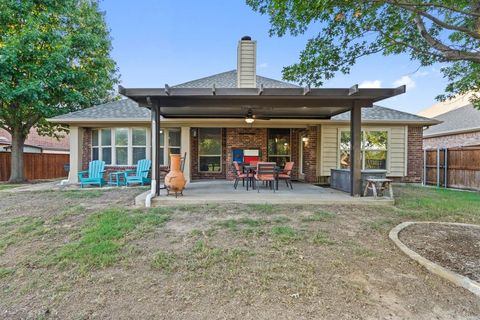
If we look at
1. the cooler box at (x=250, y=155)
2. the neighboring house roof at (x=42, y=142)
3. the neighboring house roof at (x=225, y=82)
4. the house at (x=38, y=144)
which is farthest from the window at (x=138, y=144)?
the neighboring house roof at (x=42, y=142)

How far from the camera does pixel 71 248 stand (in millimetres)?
3732

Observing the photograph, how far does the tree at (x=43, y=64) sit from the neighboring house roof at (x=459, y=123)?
57.8 ft

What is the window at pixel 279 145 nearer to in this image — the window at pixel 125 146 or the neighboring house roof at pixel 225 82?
the neighboring house roof at pixel 225 82

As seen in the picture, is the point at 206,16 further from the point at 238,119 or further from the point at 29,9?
the point at 29,9

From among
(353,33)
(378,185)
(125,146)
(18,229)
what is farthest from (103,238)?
(125,146)

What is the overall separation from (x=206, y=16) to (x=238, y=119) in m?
6.62

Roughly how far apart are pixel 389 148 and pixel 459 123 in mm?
7372

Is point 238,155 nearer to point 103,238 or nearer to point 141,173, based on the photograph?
point 141,173

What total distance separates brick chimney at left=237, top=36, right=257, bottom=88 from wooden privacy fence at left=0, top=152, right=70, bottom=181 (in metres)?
13.3

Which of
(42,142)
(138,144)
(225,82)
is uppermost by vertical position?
(225,82)

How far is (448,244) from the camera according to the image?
3.93m

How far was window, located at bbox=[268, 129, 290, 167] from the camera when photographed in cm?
1098

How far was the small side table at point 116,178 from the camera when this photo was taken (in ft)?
29.9

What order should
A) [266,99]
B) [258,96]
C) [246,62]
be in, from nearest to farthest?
[258,96]
[266,99]
[246,62]
